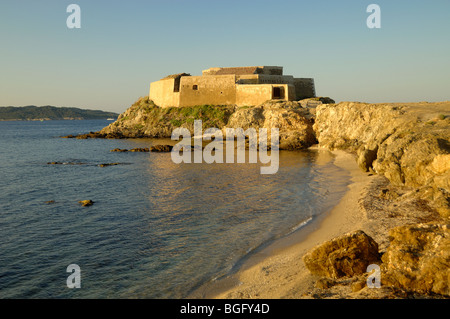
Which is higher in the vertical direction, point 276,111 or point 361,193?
point 276,111

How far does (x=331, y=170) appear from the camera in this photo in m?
27.0

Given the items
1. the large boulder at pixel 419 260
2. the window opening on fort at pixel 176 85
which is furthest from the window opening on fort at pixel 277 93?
the large boulder at pixel 419 260

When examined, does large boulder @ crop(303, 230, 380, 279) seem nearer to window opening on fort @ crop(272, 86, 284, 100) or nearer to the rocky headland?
the rocky headland

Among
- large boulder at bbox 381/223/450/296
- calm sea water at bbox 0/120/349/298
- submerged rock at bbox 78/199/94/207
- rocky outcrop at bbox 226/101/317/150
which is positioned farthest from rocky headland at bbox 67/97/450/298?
submerged rock at bbox 78/199/94/207

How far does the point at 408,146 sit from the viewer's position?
19969mm

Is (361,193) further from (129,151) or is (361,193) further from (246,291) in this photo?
(129,151)

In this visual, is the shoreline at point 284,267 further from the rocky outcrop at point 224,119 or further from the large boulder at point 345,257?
the rocky outcrop at point 224,119

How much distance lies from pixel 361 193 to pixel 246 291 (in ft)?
37.9

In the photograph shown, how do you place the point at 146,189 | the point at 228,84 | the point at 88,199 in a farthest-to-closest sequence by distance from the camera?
the point at 228,84
the point at 146,189
the point at 88,199

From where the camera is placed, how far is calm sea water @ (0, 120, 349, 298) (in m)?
10.5

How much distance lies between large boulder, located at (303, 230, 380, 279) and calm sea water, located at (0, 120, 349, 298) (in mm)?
2818

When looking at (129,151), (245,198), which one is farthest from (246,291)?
(129,151)

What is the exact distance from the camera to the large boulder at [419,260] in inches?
306
